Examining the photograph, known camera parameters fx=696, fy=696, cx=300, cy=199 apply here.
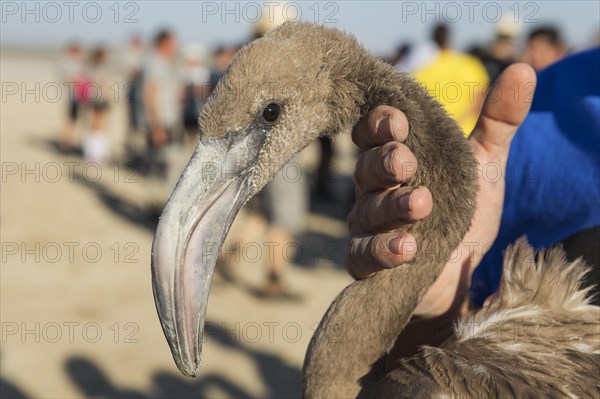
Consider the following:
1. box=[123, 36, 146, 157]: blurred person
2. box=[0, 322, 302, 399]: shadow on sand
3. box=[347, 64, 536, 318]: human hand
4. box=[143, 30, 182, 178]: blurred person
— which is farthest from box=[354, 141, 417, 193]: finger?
box=[123, 36, 146, 157]: blurred person

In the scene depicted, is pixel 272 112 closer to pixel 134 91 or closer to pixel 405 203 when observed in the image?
pixel 405 203

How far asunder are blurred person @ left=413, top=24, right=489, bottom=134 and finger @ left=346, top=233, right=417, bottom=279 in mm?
3369

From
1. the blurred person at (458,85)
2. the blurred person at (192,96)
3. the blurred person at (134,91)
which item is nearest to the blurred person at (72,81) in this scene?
the blurred person at (134,91)

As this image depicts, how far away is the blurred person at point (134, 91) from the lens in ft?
37.0

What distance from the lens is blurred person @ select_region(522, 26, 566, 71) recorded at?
745 cm

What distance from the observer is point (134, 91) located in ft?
37.8

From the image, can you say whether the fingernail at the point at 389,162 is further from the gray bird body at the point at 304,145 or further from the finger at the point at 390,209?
the gray bird body at the point at 304,145

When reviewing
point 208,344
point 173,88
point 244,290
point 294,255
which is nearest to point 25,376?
point 208,344

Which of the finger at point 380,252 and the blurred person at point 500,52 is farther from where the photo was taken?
the blurred person at point 500,52

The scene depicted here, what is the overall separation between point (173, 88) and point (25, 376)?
5.43m

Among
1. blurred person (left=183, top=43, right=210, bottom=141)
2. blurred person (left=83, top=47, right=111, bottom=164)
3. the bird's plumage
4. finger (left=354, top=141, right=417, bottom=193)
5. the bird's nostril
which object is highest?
the bird's nostril

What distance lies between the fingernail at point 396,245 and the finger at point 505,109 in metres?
0.59

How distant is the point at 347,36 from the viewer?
2439mm

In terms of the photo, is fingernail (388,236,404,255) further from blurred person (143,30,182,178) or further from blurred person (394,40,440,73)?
blurred person (143,30,182,178)
